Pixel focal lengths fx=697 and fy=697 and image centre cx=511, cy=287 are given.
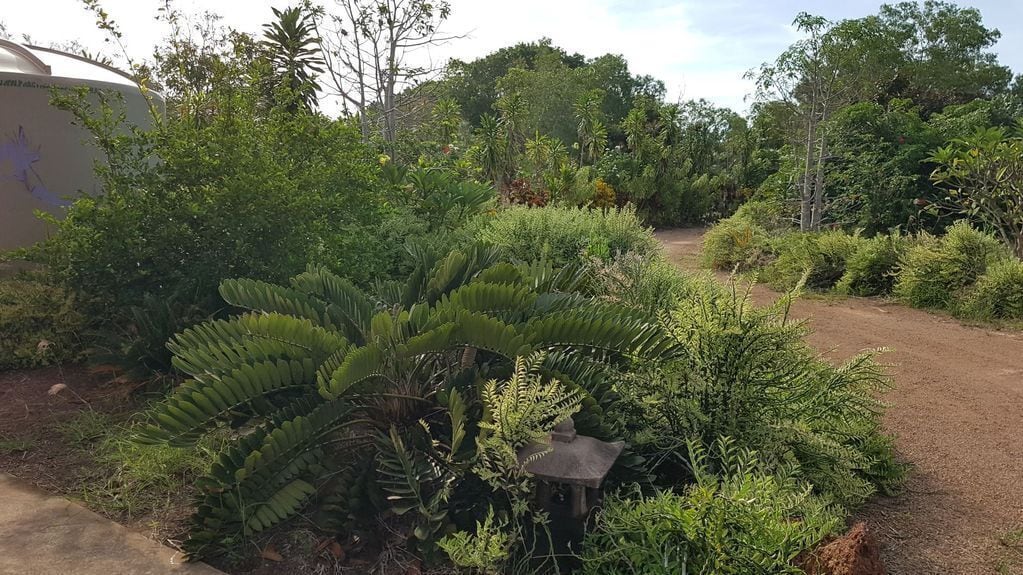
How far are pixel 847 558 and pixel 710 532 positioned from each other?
19.5 inches

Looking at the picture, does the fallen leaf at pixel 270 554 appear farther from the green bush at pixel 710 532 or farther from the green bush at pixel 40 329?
the green bush at pixel 40 329

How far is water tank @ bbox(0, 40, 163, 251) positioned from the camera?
19.1 ft

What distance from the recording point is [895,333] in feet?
22.9

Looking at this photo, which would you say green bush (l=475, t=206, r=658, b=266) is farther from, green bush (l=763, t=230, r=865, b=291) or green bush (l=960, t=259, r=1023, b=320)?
green bush (l=960, t=259, r=1023, b=320)

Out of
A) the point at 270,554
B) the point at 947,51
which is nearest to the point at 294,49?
the point at 270,554

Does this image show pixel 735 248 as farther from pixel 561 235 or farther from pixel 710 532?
pixel 710 532

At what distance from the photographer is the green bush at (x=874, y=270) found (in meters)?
9.04

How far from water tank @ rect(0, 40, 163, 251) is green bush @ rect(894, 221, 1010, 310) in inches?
339

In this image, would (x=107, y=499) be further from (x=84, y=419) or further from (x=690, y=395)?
(x=690, y=395)

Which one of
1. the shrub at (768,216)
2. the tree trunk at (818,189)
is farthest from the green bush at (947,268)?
the shrub at (768,216)

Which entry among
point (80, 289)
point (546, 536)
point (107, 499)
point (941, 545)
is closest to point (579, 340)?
point (546, 536)

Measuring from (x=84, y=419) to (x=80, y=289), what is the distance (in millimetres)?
1194

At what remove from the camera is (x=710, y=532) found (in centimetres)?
222

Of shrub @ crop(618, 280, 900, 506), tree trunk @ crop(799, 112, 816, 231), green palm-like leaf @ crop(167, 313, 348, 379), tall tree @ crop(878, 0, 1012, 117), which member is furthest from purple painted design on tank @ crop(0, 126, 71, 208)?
tall tree @ crop(878, 0, 1012, 117)
